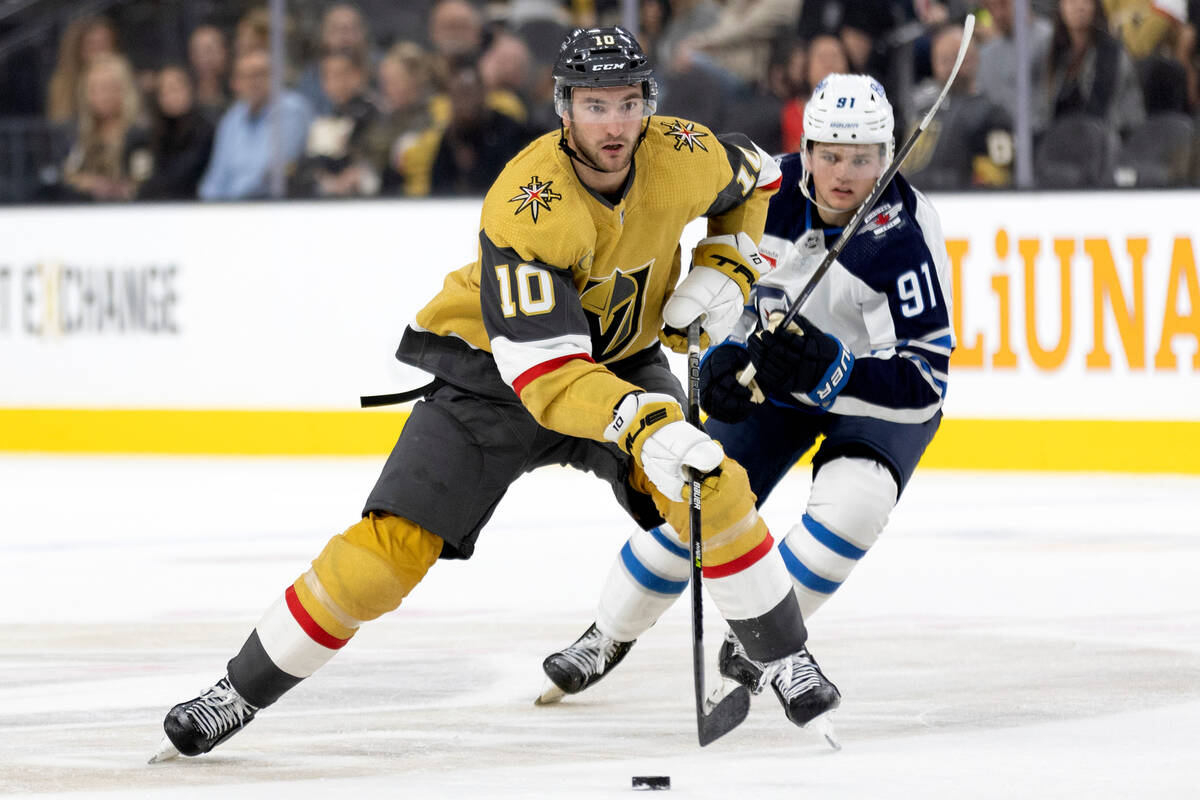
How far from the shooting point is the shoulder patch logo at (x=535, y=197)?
9.84 ft

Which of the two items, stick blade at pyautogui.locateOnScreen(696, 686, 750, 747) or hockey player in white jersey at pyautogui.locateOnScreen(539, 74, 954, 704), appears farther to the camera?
hockey player in white jersey at pyautogui.locateOnScreen(539, 74, 954, 704)

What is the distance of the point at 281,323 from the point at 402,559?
5.04m

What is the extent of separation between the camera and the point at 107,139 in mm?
8445

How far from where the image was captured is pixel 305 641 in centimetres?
313

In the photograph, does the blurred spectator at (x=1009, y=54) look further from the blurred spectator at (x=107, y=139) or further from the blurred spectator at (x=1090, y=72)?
the blurred spectator at (x=107, y=139)

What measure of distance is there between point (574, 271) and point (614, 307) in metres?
0.14

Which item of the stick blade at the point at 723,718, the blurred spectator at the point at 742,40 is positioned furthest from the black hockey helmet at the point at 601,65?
the blurred spectator at the point at 742,40

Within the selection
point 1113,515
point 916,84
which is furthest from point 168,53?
point 1113,515

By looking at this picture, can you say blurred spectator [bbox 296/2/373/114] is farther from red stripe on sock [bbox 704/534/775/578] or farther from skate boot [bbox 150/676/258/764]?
red stripe on sock [bbox 704/534/775/578]

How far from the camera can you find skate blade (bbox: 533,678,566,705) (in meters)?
3.62

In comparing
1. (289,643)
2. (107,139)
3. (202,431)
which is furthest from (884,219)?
(107,139)

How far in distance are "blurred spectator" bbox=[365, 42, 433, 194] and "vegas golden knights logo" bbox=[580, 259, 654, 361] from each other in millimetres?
4867

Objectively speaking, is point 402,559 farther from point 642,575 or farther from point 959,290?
point 959,290

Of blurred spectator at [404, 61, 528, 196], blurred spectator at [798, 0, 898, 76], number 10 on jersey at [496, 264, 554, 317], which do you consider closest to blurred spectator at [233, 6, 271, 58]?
blurred spectator at [404, 61, 528, 196]
